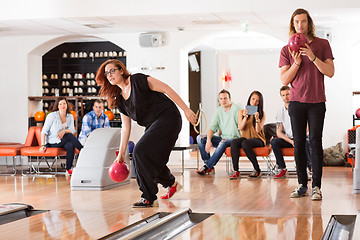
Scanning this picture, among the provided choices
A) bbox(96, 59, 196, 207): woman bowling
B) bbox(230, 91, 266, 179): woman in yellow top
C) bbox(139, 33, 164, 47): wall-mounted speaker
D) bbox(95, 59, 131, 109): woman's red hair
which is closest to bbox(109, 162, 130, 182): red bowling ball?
bbox(96, 59, 196, 207): woman bowling

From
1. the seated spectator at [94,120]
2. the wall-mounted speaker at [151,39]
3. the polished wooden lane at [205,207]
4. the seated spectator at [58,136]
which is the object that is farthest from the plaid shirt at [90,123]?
the wall-mounted speaker at [151,39]

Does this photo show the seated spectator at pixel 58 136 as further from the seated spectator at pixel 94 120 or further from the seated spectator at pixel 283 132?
the seated spectator at pixel 283 132

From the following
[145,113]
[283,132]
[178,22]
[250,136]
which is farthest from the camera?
[178,22]

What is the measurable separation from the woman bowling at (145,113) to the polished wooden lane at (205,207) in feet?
1.06

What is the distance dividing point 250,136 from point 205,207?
118 inches

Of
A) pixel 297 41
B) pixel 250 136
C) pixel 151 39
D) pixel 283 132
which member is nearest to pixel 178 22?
pixel 151 39

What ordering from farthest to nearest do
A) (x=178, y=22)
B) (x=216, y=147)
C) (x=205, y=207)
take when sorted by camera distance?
(x=178, y=22)
(x=216, y=147)
(x=205, y=207)

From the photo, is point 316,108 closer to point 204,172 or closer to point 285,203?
point 285,203

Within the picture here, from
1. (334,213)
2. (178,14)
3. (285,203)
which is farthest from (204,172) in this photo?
(334,213)

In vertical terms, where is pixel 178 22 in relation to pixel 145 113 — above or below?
above

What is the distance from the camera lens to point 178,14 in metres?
8.81

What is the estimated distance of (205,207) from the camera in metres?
5.01

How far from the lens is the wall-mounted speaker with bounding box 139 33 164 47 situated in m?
10.6

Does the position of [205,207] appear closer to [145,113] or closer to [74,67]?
[145,113]
